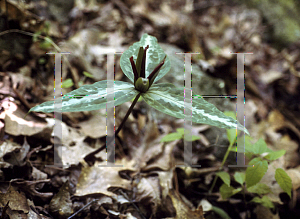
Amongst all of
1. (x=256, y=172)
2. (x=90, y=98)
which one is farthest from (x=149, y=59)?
(x=256, y=172)

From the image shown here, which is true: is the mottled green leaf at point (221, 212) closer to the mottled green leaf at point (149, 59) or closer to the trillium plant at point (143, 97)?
the trillium plant at point (143, 97)

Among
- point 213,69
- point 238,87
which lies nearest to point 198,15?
point 213,69

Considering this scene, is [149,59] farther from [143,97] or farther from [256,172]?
[256,172]

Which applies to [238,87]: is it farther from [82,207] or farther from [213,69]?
[82,207]

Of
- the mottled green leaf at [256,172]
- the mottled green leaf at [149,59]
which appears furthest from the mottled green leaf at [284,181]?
the mottled green leaf at [149,59]

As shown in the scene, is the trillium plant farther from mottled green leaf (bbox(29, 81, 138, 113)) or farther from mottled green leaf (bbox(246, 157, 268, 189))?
mottled green leaf (bbox(246, 157, 268, 189))

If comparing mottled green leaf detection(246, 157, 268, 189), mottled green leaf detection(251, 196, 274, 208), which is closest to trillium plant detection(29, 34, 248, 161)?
mottled green leaf detection(246, 157, 268, 189)
